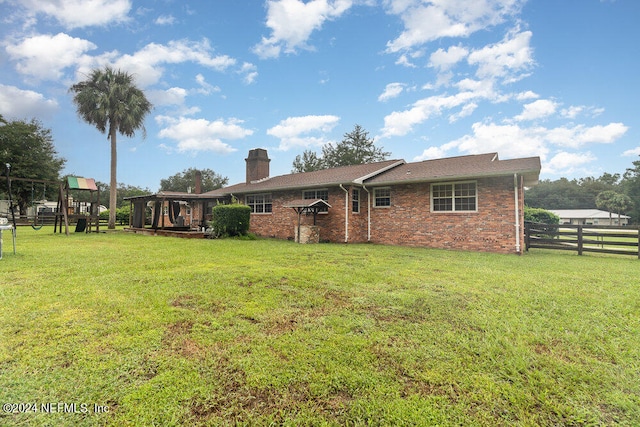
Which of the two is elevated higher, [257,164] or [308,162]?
[308,162]

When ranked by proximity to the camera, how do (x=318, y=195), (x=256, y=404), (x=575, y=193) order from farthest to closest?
1. (x=575, y=193)
2. (x=318, y=195)
3. (x=256, y=404)

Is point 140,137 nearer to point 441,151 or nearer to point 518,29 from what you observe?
point 518,29

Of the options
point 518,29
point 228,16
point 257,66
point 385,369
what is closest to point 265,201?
point 257,66

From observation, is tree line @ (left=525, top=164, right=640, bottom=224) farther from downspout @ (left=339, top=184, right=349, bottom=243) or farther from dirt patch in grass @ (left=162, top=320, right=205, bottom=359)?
dirt patch in grass @ (left=162, top=320, right=205, bottom=359)

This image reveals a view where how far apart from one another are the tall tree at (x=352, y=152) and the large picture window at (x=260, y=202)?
72.0 feet

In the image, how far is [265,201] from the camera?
15719mm

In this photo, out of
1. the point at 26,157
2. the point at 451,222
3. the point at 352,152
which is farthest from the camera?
the point at 352,152

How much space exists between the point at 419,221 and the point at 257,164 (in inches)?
443

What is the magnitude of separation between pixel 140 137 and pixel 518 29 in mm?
A: 21637

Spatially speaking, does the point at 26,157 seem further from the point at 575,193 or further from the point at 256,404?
the point at 575,193

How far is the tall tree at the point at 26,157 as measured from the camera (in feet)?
91.4

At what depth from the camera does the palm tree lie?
17734 mm

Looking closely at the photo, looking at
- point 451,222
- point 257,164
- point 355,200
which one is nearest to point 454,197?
point 451,222

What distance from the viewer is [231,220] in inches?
519
